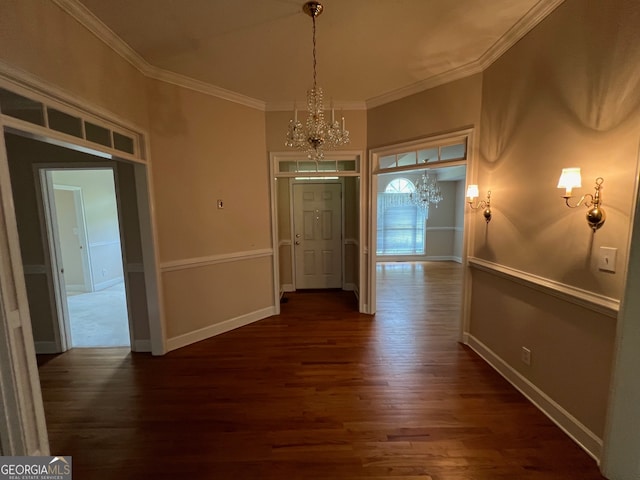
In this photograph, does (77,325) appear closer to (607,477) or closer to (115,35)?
(115,35)

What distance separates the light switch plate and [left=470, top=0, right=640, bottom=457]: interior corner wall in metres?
0.03

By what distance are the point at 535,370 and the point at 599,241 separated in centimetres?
116

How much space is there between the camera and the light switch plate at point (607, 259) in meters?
1.53

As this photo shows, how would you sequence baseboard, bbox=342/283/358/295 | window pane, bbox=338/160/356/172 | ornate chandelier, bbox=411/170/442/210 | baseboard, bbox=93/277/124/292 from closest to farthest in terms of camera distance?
1. window pane, bbox=338/160/356/172
2. baseboard, bbox=342/283/358/295
3. baseboard, bbox=93/277/124/292
4. ornate chandelier, bbox=411/170/442/210

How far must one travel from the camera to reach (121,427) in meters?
1.96

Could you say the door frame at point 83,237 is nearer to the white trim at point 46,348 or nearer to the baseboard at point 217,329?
the white trim at point 46,348

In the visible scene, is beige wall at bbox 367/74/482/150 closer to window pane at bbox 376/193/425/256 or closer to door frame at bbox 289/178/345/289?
door frame at bbox 289/178/345/289

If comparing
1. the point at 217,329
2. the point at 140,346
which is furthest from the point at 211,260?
the point at 140,346

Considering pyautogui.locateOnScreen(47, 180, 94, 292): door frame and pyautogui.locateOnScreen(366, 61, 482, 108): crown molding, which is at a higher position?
pyautogui.locateOnScreen(366, 61, 482, 108): crown molding

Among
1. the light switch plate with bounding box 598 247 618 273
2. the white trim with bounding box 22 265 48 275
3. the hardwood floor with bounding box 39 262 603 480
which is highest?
Result: the light switch plate with bounding box 598 247 618 273

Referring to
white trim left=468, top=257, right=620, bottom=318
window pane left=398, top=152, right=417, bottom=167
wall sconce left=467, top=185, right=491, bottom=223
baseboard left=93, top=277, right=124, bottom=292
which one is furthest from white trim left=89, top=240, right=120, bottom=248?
white trim left=468, top=257, right=620, bottom=318

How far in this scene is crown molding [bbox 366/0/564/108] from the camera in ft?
6.42

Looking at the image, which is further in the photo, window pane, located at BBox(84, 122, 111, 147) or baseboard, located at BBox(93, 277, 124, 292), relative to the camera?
baseboard, located at BBox(93, 277, 124, 292)

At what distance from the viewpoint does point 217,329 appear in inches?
135
